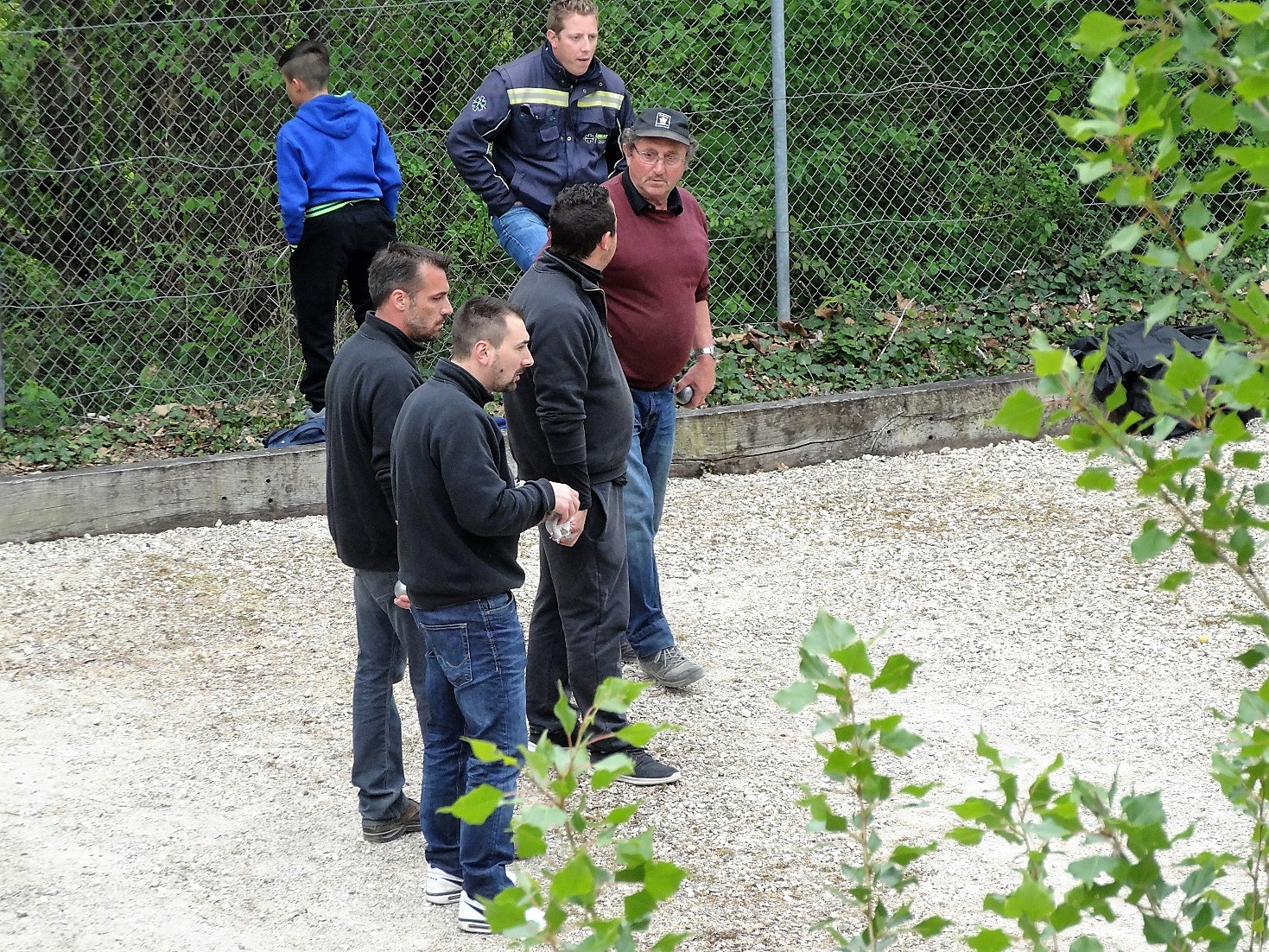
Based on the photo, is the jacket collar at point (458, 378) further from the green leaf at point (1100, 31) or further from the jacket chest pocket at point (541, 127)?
the jacket chest pocket at point (541, 127)

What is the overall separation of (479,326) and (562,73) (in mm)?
2799

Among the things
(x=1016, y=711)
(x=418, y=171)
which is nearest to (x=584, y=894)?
(x=1016, y=711)

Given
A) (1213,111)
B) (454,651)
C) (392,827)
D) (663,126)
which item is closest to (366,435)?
(454,651)

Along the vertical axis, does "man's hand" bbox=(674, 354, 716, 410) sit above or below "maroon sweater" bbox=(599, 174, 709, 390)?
below

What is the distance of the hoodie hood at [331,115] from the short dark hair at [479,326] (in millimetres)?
3929

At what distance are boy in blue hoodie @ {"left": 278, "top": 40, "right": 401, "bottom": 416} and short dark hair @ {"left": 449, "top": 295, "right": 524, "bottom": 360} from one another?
361 cm

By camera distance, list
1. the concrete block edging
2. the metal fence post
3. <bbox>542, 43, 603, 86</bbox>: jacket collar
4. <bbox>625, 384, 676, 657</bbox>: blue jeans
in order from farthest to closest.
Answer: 1. the metal fence post
2. the concrete block edging
3. <bbox>542, 43, 603, 86</bbox>: jacket collar
4. <bbox>625, 384, 676, 657</bbox>: blue jeans

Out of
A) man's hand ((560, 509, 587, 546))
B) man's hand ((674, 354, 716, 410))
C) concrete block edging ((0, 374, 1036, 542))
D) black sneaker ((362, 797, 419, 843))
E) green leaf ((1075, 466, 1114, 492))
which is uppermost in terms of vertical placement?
green leaf ((1075, 466, 1114, 492))

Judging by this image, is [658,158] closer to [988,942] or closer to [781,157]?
[781,157]

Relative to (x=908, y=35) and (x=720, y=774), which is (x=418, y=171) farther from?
(x=720, y=774)

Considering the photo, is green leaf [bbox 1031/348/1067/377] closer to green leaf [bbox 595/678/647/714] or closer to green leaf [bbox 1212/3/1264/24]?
green leaf [bbox 1212/3/1264/24]

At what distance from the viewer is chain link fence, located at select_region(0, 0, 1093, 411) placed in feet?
25.7

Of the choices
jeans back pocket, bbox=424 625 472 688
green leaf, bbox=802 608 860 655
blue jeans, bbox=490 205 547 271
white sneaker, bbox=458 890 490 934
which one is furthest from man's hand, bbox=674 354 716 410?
green leaf, bbox=802 608 860 655

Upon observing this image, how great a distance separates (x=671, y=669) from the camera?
5.09 metres
